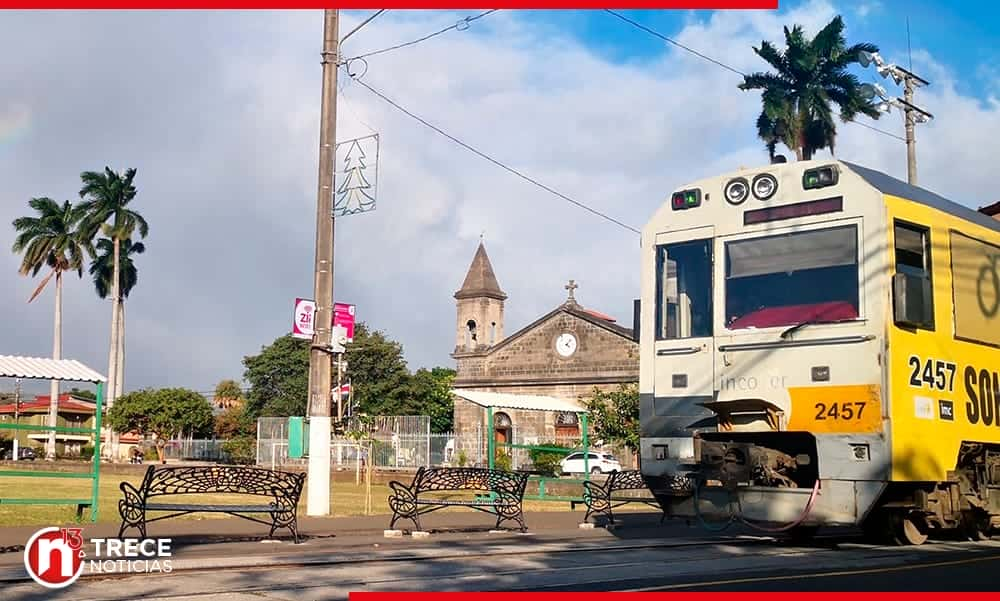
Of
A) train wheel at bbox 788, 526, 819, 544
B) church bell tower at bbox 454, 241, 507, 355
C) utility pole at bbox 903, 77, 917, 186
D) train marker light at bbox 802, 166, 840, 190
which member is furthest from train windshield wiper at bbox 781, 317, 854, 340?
church bell tower at bbox 454, 241, 507, 355

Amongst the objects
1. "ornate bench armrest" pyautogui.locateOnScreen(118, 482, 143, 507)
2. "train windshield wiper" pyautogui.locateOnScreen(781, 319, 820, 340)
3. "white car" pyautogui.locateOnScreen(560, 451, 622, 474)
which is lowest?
"white car" pyautogui.locateOnScreen(560, 451, 622, 474)

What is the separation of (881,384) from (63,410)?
81006 mm

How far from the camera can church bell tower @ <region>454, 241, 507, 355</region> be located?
64438mm

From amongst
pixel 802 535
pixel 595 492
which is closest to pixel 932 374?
pixel 802 535

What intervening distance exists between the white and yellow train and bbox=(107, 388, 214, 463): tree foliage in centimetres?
5243

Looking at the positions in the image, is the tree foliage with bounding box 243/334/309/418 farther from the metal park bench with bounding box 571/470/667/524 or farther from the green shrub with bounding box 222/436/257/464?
the metal park bench with bounding box 571/470/667/524

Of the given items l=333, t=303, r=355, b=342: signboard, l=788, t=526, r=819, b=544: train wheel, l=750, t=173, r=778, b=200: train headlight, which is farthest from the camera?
l=333, t=303, r=355, b=342: signboard

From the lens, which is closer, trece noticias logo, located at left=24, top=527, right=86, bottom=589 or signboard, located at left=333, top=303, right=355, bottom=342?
trece noticias logo, located at left=24, top=527, right=86, bottom=589

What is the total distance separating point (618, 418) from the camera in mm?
44312

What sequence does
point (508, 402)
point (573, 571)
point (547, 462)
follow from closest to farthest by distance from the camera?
point (573, 571)
point (508, 402)
point (547, 462)

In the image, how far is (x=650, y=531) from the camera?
1658cm

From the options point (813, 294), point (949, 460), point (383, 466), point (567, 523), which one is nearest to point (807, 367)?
point (813, 294)

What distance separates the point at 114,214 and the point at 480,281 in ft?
73.6

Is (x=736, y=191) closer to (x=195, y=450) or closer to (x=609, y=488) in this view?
(x=609, y=488)
